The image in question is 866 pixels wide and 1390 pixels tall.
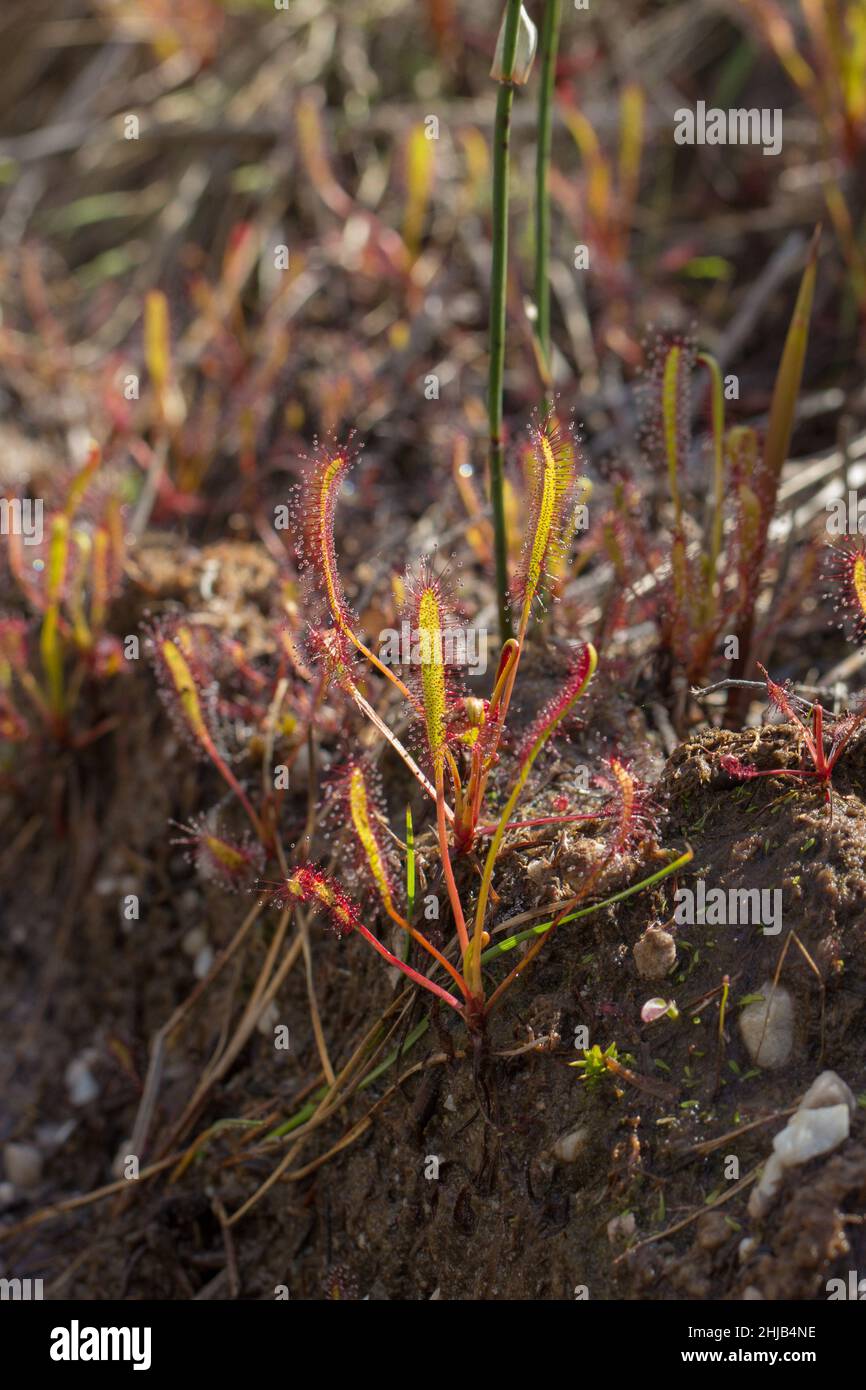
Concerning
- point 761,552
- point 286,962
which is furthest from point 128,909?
point 761,552

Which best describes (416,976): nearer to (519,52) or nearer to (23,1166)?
(23,1166)

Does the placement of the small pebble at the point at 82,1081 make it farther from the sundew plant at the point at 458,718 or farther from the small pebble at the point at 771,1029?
the small pebble at the point at 771,1029

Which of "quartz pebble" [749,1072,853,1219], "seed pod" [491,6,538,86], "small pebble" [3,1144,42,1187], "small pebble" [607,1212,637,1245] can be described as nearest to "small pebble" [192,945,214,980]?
"small pebble" [3,1144,42,1187]

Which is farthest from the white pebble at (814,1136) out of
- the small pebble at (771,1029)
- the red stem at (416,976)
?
the red stem at (416,976)

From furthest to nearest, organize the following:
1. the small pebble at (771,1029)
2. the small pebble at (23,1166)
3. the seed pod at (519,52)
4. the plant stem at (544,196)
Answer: the small pebble at (23,1166)
the plant stem at (544,196)
the seed pod at (519,52)
the small pebble at (771,1029)

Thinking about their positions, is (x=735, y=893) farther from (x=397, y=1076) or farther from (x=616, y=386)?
(x=616, y=386)

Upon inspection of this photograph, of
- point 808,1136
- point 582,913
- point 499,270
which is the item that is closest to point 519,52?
point 499,270

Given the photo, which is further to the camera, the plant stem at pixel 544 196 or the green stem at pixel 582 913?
the plant stem at pixel 544 196

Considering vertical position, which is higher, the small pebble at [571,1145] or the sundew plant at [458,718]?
the sundew plant at [458,718]

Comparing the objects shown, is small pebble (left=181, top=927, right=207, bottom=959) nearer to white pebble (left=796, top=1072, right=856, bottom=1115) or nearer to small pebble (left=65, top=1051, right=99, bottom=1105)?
small pebble (left=65, top=1051, right=99, bottom=1105)
